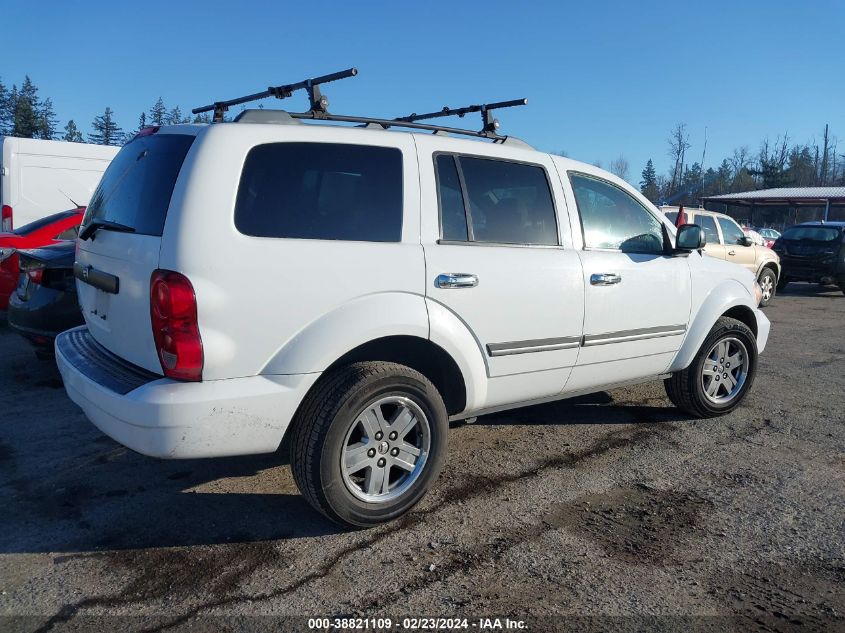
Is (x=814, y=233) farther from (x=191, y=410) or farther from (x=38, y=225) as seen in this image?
(x=191, y=410)

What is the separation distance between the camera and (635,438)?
4586mm

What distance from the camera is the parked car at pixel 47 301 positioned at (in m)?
5.08

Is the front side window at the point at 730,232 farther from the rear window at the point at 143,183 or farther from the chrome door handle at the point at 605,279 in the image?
the rear window at the point at 143,183

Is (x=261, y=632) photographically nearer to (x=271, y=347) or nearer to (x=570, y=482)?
(x=271, y=347)

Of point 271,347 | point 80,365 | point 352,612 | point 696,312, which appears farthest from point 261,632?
point 696,312

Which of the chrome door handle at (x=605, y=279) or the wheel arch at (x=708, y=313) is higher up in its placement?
the chrome door handle at (x=605, y=279)

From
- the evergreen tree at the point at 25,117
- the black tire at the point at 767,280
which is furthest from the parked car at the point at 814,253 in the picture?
the evergreen tree at the point at 25,117

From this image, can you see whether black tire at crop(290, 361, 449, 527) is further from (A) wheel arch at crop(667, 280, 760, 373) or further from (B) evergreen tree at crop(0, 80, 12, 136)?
(B) evergreen tree at crop(0, 80, 12, 136)

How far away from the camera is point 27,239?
306 inches

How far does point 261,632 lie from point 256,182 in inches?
73.8

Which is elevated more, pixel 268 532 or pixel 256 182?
pixel 256 182

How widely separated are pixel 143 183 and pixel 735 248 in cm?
1217

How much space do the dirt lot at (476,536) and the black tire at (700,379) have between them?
0.18m

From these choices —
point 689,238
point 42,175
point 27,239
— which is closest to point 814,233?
point 689,238
